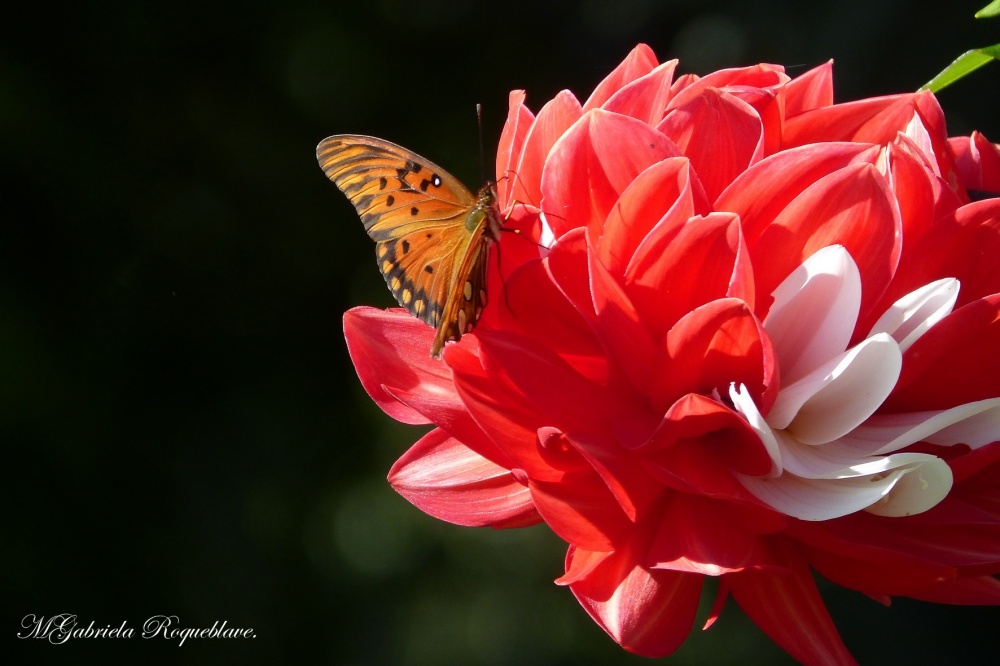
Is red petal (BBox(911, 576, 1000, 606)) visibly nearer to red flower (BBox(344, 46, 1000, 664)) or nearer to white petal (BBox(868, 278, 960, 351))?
red flower (BBox(344, 46, 1000, 664))

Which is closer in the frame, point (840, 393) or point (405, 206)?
point (840, 393)

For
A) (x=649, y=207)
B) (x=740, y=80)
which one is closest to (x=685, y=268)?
(x=649, y=207)

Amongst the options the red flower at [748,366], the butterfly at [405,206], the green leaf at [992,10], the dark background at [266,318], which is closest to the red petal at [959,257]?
the red flower at [748,366]

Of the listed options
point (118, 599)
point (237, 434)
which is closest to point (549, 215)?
point (237, 434)

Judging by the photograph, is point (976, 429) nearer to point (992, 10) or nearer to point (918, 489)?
point (918, 489)

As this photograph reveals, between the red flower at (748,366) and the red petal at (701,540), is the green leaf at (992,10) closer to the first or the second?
the red flower at (748,366)

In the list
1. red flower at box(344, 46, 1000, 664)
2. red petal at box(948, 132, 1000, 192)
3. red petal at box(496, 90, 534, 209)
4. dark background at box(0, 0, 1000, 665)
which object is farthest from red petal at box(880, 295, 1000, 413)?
dark background at box(0, 0, 1000, 665)

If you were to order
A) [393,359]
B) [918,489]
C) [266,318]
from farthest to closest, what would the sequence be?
[266,318] < [393,359] < [918,489]
